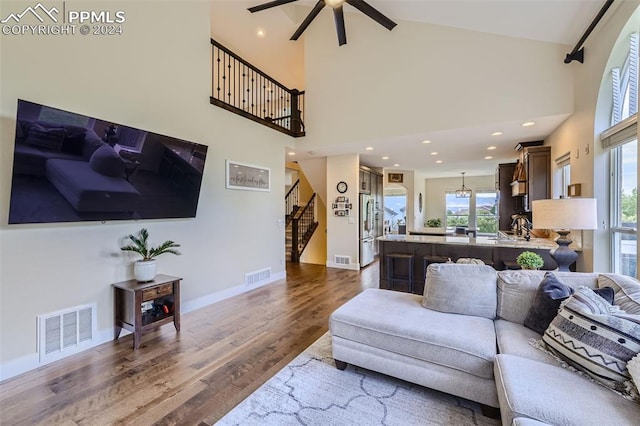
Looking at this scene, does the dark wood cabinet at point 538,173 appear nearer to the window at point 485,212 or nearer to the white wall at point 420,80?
the white wall at point 420,80

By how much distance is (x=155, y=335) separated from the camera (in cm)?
306

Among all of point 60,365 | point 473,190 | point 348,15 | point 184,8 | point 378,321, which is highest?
point 348,15

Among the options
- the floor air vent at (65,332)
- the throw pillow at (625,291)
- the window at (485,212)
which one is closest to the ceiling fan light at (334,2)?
the throw pillow at (625,291)

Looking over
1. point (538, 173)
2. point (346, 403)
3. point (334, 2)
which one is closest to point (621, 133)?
point (538, 173)

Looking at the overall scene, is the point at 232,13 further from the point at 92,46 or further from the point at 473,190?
the point at 473,190

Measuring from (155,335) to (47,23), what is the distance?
3.14 m

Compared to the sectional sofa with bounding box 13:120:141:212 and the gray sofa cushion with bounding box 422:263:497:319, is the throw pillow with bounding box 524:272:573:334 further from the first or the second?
the sectional sofa with bounding box 13:120:141:212

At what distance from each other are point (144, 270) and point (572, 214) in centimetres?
416

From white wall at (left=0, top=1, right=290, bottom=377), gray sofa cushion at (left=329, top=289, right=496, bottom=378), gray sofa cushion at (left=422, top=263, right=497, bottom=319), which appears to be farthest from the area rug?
white wall at (left=0, top=1, right=290, bottom=377)

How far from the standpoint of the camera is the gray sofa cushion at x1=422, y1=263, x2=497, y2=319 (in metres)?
2.27

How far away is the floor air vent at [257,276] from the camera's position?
4.68 m

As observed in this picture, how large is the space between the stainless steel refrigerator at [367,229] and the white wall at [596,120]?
150 inches

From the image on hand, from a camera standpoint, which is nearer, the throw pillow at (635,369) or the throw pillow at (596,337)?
the throw pillow at (635,369)

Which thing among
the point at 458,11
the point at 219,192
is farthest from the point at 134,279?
the point at 458,11
